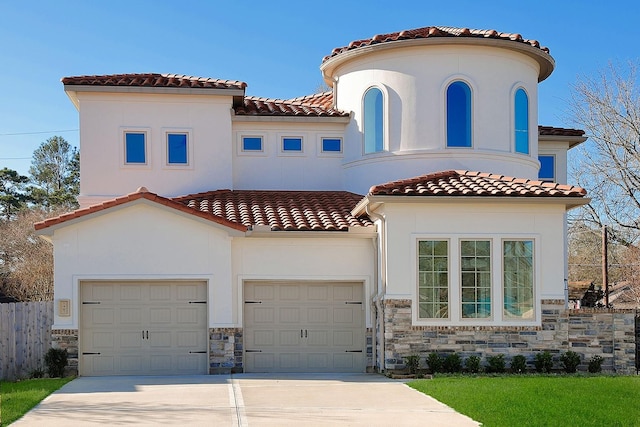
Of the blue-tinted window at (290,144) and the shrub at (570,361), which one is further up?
the blue-tinted window at (290,144)

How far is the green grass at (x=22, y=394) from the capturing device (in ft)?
40.7

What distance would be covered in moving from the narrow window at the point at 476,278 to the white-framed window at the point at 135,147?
918cm

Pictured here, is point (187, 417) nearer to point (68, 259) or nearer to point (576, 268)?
point (68, 259)

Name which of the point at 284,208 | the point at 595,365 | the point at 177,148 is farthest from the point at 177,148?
the point at 595,365

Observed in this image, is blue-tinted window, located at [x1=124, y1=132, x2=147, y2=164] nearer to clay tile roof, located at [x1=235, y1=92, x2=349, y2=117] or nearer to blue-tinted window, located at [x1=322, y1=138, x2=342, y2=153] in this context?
clay tile roof, located at [x1=235, y1=92, x2=349, y2=117]

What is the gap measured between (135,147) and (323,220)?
6035mm

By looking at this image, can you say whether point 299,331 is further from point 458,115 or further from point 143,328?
point 458,115

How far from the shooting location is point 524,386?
1462 cm

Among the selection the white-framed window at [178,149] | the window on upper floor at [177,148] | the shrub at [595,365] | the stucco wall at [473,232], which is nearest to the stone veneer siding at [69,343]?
the white-framed window at [178,149]

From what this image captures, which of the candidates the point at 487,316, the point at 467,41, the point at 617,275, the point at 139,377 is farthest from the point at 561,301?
the point at 617,275

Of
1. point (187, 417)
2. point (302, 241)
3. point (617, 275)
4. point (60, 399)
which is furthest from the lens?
point (617, 275)

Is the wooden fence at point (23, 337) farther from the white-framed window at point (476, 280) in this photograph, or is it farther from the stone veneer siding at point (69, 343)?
the white-framed window at point (476, 280)

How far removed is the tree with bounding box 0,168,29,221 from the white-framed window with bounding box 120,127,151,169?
3267 cm

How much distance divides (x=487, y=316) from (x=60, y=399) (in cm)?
917
